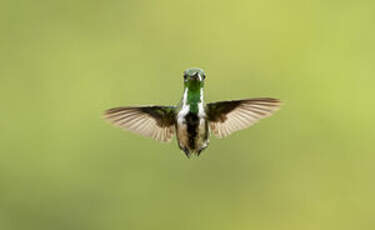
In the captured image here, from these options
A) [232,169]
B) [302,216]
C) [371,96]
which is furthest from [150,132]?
[371,96]

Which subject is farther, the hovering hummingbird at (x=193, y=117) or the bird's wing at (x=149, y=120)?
the bird's wing at (x=149, y=120)

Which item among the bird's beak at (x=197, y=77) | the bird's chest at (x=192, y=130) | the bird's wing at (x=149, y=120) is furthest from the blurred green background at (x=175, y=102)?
the bird's beak at (x=197, y=77)

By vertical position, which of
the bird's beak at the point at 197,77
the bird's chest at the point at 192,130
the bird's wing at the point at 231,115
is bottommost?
Result: the bird's chest at the point at 192,130

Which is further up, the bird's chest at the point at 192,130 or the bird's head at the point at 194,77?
the bird's head at the point at 194,77

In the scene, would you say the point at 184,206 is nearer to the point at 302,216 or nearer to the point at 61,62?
the point at 302,216

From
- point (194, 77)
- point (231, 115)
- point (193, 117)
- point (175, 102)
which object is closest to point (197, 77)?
point (194, 77)

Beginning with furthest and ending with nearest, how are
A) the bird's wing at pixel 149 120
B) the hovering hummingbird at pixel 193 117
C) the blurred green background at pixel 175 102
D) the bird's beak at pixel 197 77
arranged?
1. the blurred green background at pixel 175 102
2. the bird's wing at pixel 149 120
3. the hovering hummingbird at pixel 193 117
4. the bird's beak at pixel 197 77

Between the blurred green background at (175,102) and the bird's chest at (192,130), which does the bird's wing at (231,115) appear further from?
the blurred green background at (175,102)

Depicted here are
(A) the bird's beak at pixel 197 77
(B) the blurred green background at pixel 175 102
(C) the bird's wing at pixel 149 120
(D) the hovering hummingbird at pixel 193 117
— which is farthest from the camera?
(B) the blurred green background at pixel 175 102
